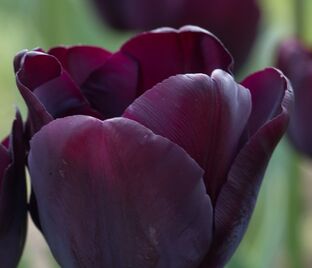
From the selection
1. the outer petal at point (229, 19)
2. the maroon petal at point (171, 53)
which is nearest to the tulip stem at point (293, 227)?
the outer petal at point (229, 19)

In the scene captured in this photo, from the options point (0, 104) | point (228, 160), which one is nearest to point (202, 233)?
point (228, 160)

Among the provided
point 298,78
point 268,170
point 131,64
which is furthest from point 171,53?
point 268,170

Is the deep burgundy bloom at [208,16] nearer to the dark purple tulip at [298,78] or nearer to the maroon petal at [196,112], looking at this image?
the dark purple tulip at [298,78]

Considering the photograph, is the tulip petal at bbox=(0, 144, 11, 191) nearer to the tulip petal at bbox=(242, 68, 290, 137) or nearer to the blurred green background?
the tulip petal at bbox=(242, 68, 290, 137)

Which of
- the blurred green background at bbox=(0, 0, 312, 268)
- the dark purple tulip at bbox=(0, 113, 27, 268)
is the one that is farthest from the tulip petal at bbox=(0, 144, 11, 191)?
the blurred green background at bbox=(0, 0, 312, 268)

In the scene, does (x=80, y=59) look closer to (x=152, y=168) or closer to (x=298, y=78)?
(x=152, y=168)
